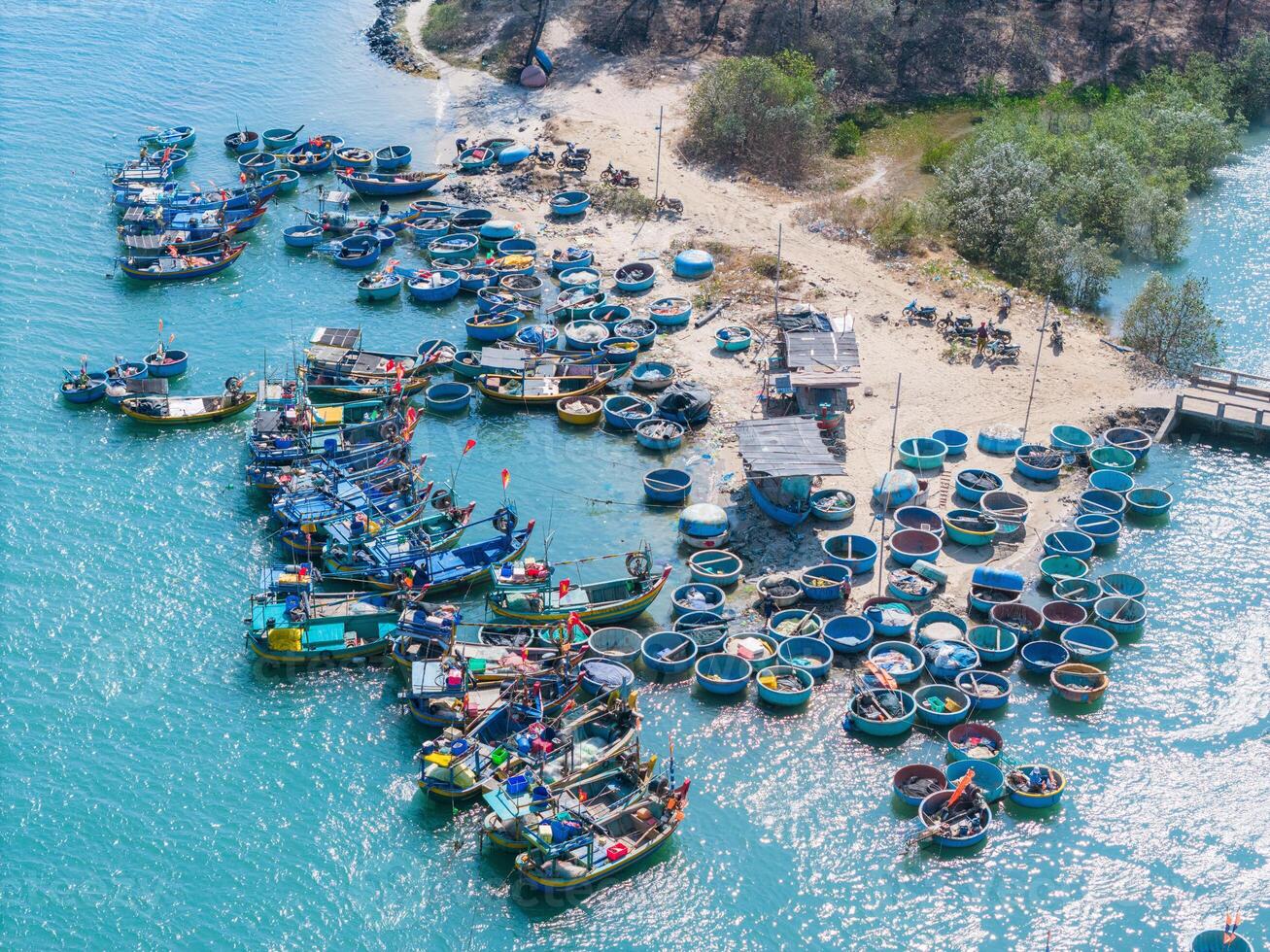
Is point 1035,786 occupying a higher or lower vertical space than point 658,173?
lower

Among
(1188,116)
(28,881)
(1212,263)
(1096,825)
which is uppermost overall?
(1188,116)

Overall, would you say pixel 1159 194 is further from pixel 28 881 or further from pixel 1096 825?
pixel 28 881

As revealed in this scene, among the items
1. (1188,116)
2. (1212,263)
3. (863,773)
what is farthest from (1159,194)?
(863,773)

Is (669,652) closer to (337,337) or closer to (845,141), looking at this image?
(337,337)

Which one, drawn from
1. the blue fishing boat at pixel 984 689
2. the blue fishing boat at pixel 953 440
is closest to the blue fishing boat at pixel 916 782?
the blue fishing boat at pixel 984 689

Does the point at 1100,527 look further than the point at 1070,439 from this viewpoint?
No

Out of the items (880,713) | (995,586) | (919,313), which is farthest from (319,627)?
(919,313)

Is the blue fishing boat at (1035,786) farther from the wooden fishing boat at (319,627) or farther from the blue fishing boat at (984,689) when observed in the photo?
the wooden fishing boat at (319,627)
